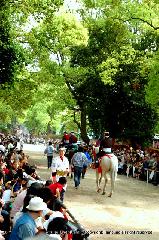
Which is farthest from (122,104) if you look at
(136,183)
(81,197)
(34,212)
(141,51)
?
(34,212)

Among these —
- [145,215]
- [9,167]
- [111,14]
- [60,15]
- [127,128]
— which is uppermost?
[111,14]

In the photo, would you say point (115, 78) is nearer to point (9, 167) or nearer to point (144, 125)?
point (144, 125)

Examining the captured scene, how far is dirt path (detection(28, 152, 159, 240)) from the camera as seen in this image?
454 inches

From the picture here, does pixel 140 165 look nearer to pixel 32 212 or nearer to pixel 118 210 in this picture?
pixel 118 210

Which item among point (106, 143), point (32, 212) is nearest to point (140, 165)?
point (106, 143)

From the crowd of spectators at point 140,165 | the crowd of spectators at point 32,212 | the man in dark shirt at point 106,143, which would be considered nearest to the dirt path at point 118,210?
the crowd of spectators at point 32,212

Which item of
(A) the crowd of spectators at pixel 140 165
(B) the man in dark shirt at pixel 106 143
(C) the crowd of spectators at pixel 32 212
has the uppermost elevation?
(B) the man in dark shirt at pixel 106 143

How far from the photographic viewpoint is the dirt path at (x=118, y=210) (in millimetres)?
11526

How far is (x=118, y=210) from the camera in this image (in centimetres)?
1430

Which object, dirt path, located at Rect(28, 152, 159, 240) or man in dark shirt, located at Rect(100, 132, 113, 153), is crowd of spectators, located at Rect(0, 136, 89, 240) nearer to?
dirt path, located at Rect(28, 152, 159, 240)

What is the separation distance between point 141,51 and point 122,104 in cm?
466

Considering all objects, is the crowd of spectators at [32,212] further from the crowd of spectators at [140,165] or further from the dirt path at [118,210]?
the crowd of spectators at [140,165]

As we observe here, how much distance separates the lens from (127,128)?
120ft

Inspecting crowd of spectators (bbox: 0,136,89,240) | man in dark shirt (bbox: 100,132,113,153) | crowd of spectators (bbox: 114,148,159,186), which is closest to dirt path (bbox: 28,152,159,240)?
crowd of spectators (bbox: 0,136,89,240)
